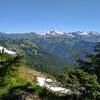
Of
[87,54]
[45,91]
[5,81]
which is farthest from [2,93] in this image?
[87,54]

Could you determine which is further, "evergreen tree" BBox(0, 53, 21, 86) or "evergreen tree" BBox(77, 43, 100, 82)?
"evergreen tree" BBox(0, 53, 21, 86)

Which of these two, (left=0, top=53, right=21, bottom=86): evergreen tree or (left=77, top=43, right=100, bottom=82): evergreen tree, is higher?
(left=77, top=43, right=100, bottom=82): evergreen tree

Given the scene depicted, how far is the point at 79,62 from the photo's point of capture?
11102 millimetres

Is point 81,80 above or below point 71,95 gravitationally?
above

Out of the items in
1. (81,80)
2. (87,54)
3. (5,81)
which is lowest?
(5,81)

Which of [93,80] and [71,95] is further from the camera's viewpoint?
[71,95]

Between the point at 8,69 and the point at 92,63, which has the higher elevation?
the point at 92,63

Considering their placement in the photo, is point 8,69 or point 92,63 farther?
point 8,69

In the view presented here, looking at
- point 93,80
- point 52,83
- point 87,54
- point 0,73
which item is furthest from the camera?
point 0,73

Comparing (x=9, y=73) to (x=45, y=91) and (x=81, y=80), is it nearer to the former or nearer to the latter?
(x=45, y=91)

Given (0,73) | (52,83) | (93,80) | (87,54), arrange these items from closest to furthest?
(93,80), (52,83), (87,54), (0,73)

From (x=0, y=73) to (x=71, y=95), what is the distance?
4823mm

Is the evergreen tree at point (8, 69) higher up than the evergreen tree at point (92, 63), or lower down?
lower down

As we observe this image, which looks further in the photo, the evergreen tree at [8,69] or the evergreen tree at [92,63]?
the evergreen tree at [8,69]
